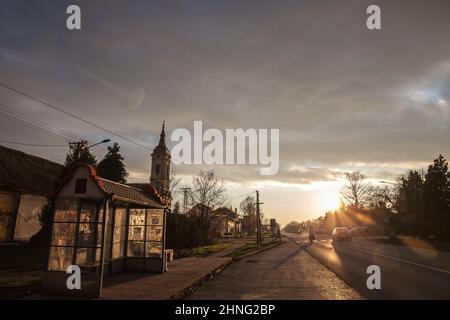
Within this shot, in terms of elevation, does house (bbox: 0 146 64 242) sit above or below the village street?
above

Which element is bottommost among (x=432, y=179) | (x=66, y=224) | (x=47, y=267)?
(x=47, y=267)

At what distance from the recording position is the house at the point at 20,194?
24.8 meters

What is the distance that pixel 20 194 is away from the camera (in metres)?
26.1

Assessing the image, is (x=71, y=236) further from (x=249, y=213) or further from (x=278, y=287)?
(x=249, y=213)

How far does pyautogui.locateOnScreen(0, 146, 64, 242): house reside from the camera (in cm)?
2483

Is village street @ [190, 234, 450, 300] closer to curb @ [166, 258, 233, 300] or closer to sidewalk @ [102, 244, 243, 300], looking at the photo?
curb @ [166, 258, 233, 300]

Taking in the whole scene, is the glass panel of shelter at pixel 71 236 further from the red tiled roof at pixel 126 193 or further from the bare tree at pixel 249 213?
the bare tree at pixel 249 213

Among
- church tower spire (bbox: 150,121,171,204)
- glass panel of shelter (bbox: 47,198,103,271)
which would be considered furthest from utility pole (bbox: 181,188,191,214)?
glass panel of shelter (bbox: 47,198,103,271)
